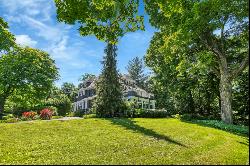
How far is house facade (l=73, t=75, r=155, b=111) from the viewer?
60.7m

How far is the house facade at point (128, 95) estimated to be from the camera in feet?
199

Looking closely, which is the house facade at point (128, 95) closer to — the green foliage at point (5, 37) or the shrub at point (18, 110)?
the shrub at point (18, 110)

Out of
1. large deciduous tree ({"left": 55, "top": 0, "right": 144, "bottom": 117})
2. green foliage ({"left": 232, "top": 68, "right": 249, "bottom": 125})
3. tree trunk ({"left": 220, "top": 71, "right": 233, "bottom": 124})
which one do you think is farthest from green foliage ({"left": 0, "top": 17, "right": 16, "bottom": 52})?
green foliage ({"left": 232, "top": 68, "right": 249, "bottom": 125})

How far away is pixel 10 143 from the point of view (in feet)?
56.1

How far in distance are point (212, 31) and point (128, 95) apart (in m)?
29.1

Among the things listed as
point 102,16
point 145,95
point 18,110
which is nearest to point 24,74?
point 18,110

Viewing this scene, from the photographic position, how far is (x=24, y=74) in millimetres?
45719

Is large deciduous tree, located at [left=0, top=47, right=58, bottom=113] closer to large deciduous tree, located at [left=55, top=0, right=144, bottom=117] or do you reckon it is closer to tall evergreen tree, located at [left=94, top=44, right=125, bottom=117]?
tall evergreen tree, located at [left=94, top=44, right=125, bottom=117]

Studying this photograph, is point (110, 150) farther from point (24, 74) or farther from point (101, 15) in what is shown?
point (24, 74)

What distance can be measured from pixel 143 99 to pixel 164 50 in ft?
92.9

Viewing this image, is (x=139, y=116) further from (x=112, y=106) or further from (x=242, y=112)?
(x=242, y=112)

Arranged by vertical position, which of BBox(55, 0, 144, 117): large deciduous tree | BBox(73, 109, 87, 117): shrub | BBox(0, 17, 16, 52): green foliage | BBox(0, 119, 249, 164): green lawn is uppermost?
BBox(0, 17, 16, 52): green foliage

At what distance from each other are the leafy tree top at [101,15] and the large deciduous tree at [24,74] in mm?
31937

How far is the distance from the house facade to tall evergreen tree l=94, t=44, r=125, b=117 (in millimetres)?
15763
